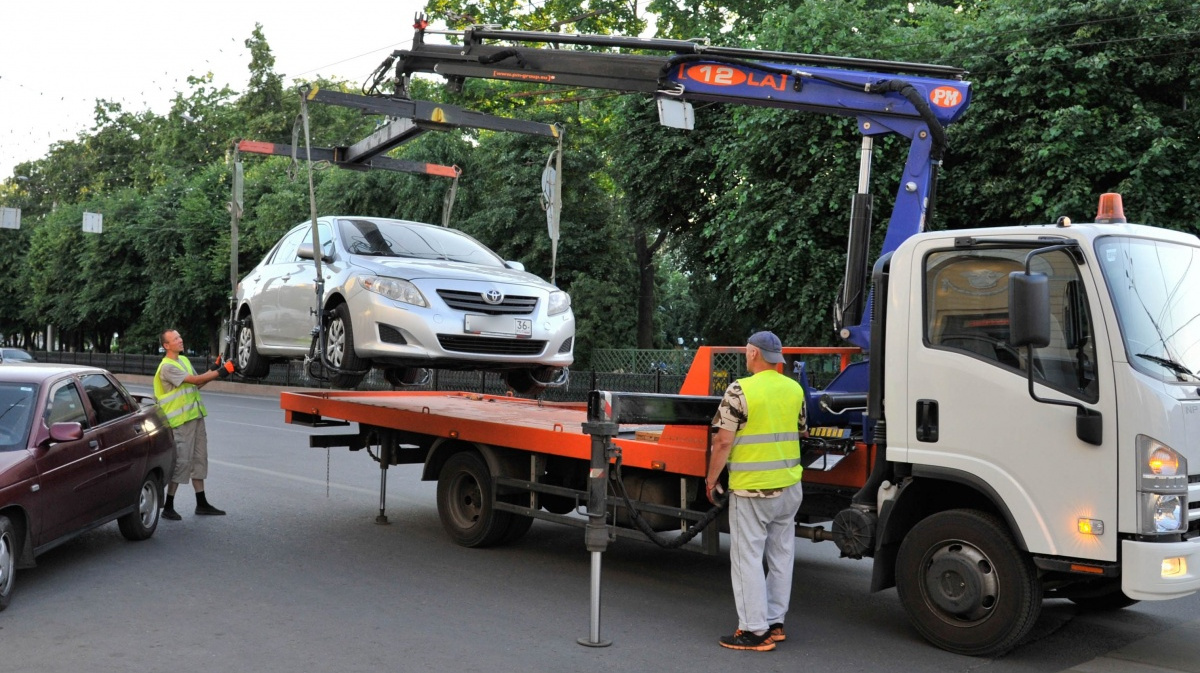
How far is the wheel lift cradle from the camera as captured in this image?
21.0 feet

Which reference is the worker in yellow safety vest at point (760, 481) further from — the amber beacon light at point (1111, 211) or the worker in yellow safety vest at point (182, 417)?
the worker in yellow safety vest at point (182, 417)

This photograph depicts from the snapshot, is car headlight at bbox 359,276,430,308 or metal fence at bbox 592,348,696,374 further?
metal fence at bbox 592,348,696,374

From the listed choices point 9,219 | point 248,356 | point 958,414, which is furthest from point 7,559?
point 9,219

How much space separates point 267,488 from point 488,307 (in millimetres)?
4527

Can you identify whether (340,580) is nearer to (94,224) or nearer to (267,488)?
(267,488)

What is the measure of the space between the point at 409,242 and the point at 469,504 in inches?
97.4

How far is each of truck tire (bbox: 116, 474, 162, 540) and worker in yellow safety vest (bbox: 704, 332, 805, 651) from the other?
16.7 feet

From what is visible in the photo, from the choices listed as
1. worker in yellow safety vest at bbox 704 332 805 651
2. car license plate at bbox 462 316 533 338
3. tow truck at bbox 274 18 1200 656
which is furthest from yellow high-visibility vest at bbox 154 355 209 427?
worker in yellow safety vest at bbox 704 332 805 651

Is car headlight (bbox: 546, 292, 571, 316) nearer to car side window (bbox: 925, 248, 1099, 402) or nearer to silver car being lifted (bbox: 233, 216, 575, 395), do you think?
silver car being lifted (bbox: 233, 216, 575, 395)

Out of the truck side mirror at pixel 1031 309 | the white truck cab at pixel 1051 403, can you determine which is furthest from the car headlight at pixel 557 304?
the truck side mirror at pixel 1031 309

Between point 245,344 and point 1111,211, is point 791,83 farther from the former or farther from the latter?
point 245,344

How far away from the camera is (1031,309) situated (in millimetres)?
5270

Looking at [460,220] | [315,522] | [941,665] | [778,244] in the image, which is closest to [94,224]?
[460,220]

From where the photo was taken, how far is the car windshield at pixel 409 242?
31.8 feet
